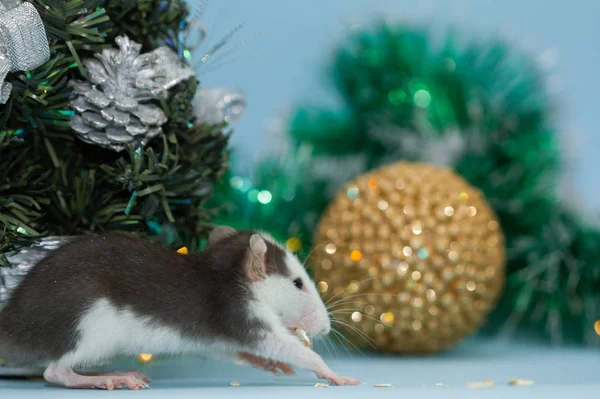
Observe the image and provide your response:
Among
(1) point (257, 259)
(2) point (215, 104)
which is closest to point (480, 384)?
(1) point (257, 259)

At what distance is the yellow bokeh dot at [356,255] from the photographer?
145 cm

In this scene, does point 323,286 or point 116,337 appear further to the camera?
point 323,286

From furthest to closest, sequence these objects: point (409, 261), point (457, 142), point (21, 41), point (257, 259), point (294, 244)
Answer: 1. point (457, 142)
2. point (294, 244)
3. point (409, 261)
4. point (257, 259)
5. point (21, 41)

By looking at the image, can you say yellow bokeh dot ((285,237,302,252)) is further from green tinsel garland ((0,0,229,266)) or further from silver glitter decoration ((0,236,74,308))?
silver glitter decoration ((0,236,74,308))

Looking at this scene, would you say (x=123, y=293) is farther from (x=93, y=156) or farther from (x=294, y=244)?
(x=294, y=244)

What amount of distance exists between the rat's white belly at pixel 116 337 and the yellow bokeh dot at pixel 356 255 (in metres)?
0.47

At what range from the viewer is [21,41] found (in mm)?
967

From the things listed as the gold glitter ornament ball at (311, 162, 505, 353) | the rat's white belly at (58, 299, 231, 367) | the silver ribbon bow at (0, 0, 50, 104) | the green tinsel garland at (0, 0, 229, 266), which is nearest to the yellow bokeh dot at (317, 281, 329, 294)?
the gold glitter ornament ball at (311, 162, 505, 353)

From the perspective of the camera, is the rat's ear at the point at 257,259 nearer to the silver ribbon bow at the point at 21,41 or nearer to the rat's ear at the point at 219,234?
the rat's ear at the point at 219,234

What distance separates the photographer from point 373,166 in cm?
184

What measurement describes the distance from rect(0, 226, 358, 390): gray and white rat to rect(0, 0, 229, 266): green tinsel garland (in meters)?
0.07

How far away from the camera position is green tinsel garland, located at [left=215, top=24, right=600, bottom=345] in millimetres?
1692

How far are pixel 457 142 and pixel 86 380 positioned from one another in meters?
1.04

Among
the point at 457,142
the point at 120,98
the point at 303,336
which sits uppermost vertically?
the point at 457,142
